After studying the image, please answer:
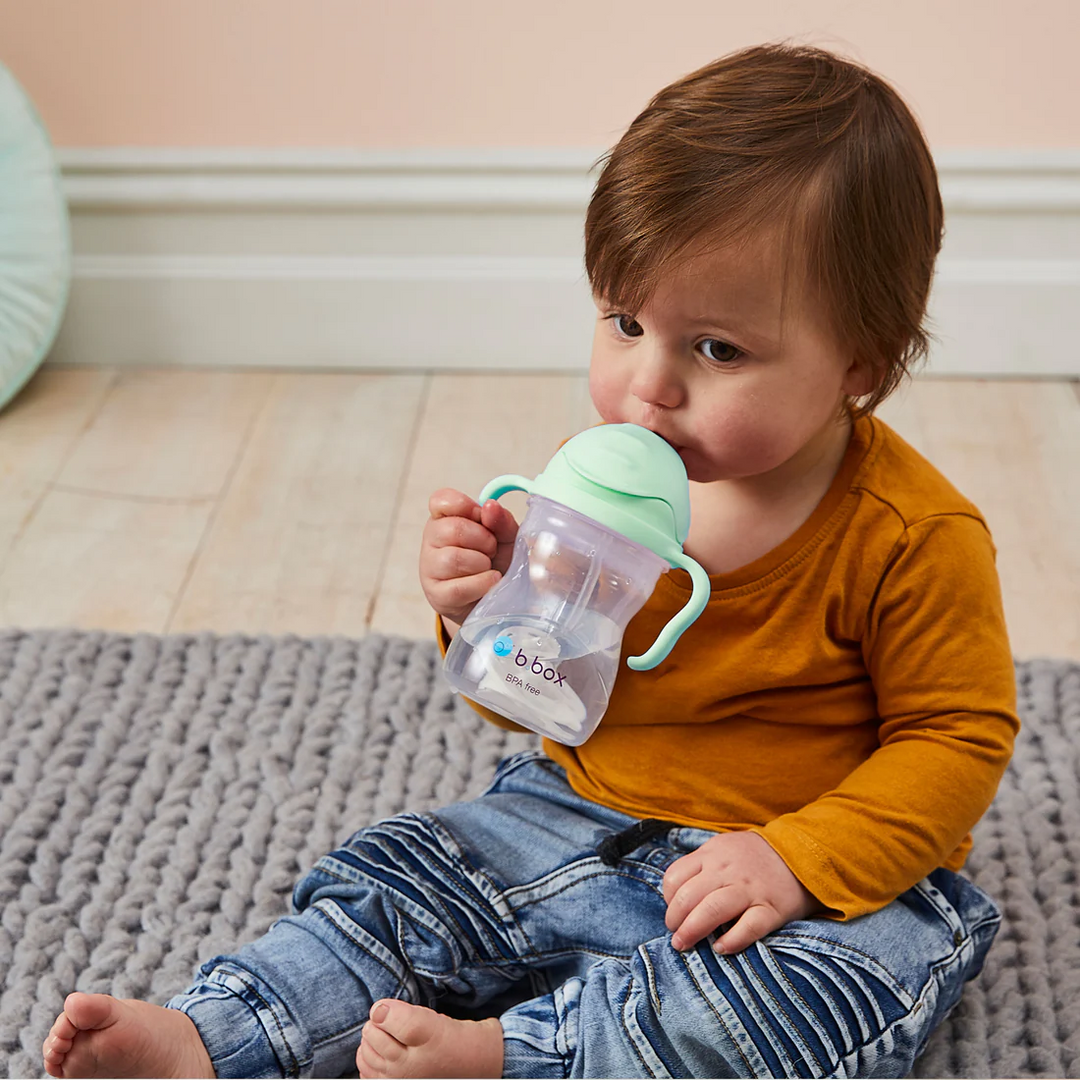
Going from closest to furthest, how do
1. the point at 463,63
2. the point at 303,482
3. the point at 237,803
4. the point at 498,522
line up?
1. the point at 498,522
2. the point at 237,803
3. the point at 303,482
4. the point at 463,63

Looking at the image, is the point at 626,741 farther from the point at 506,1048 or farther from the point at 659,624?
the point at 506,1048

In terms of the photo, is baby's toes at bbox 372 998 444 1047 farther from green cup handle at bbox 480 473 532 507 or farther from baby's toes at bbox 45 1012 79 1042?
green cup handle at bbox 480 473 532 507

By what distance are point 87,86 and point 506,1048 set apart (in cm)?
132

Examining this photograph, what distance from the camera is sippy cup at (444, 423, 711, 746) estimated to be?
26.3 inches

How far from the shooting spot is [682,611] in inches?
26.6

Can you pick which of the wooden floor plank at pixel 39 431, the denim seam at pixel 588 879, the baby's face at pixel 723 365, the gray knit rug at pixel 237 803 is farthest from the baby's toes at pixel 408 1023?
the wooden floor plank at pixel 39 431

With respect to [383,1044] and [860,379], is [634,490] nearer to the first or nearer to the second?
[860,379]

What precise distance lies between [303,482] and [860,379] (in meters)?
0.85

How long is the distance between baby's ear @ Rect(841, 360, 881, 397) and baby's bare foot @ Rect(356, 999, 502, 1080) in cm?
41

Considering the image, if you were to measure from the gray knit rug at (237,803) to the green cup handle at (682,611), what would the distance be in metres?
0.33

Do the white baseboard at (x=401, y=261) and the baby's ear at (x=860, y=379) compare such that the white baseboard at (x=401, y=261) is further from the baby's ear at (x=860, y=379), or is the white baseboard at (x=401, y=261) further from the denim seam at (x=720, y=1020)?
the denim seam at (x=720, y=1020)

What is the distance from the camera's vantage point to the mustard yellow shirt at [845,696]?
739mm

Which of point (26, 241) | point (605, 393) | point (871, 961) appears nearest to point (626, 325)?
point (605, 393)

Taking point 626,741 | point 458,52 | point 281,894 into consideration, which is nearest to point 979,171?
point 458,52
